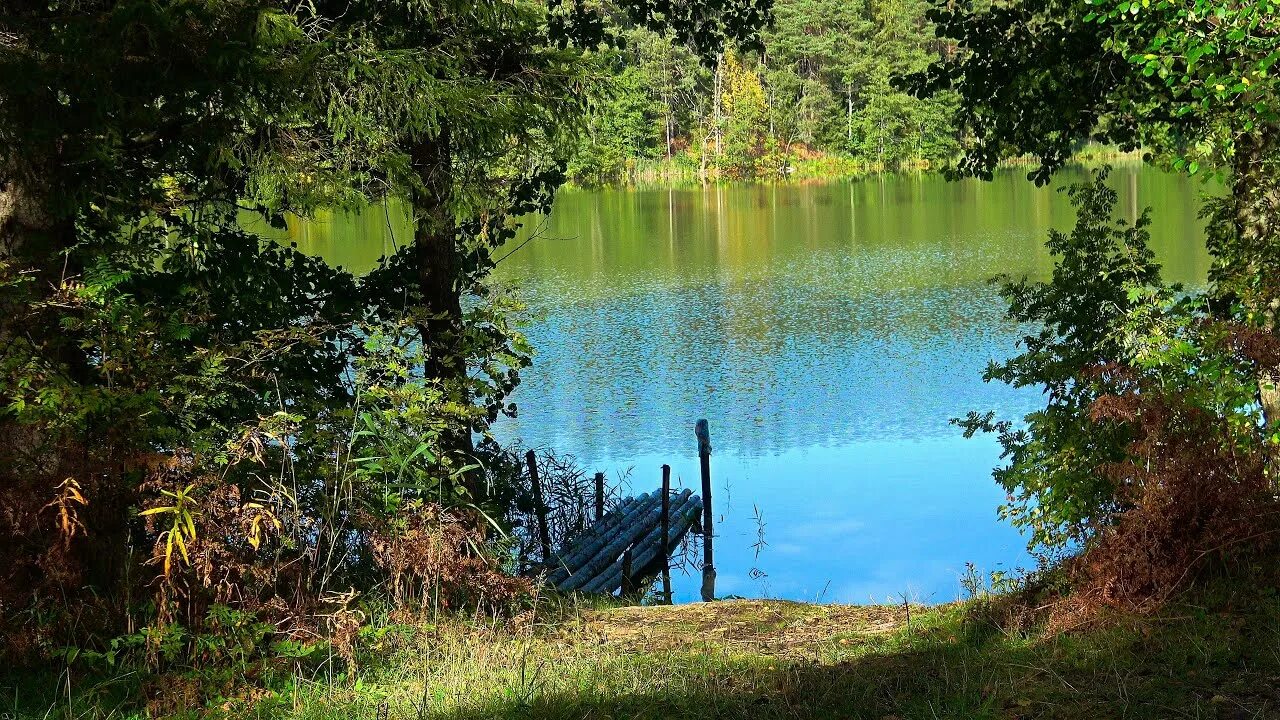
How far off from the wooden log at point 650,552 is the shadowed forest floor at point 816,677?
3880mm

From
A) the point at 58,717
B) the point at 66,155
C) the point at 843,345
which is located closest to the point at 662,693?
the point at 58,717

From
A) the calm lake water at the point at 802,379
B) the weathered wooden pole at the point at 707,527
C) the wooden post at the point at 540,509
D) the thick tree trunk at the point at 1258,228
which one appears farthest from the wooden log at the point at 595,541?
the thick tree trunk at the point at 1258,228

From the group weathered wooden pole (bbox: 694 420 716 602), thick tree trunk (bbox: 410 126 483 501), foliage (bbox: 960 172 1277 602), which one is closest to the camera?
foliage (bbox: 960 172 1277 602)

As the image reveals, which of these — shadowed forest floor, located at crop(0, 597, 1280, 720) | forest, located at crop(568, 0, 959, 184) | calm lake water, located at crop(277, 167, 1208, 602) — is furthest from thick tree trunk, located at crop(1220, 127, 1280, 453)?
forest, located at crop(568, 0, 959, 184)

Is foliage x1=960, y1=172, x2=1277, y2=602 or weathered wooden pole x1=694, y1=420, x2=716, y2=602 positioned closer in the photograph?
foliage x1=960, y1=172, x2=1277, y2=602

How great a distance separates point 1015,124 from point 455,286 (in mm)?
3902

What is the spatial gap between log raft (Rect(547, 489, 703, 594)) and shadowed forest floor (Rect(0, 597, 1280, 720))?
365 cm

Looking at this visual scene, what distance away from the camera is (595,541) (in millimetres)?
10195

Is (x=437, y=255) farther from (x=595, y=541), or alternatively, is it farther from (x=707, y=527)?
(x=707, y=527)

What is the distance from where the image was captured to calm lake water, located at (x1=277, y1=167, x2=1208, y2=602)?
1135 centimetres

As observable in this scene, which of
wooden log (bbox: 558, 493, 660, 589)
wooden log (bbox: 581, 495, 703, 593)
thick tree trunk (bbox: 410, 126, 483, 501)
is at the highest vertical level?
thick tree trunk (bbox: 410, 126, 483, 501)

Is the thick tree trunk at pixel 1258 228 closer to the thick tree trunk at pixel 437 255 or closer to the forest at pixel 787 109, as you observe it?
the thick tree trunk at pixel 437 255

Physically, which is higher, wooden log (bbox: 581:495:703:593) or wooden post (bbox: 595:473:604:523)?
wooden post (bbox: 595:473:604:523)

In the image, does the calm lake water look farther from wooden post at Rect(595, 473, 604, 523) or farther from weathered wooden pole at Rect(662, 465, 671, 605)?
wooden post at Rect(595, 473, 604, 523)
